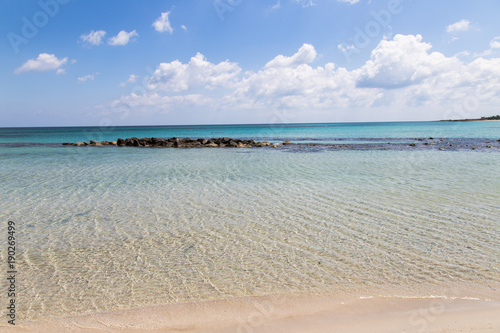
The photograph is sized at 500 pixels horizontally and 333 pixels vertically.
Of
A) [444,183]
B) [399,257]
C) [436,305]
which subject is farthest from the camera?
[444,183]

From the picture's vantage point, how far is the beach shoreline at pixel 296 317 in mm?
4516

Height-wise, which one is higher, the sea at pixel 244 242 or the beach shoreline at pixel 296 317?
the sea at pixel 244 242

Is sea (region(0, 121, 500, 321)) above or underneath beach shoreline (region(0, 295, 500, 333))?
above

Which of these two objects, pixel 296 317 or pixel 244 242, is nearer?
pixel 296 317

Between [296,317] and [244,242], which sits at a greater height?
[244,242]

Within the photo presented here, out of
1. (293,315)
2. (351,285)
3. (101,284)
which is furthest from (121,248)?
(351,285)

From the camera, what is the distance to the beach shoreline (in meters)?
4.52

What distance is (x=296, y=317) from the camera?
4.77m

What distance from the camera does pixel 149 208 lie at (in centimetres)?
1080

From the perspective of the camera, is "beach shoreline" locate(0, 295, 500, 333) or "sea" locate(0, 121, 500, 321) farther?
"sea" locate(0, 121, 500, 321)

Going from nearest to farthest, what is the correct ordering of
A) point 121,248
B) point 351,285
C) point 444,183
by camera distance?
point 351,285, point 121,248, point 444,183

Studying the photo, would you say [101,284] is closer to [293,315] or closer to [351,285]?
[293,315]

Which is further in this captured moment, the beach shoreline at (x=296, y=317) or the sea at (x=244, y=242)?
the sea at (x=244, y=242)

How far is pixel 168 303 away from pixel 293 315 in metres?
2.13
